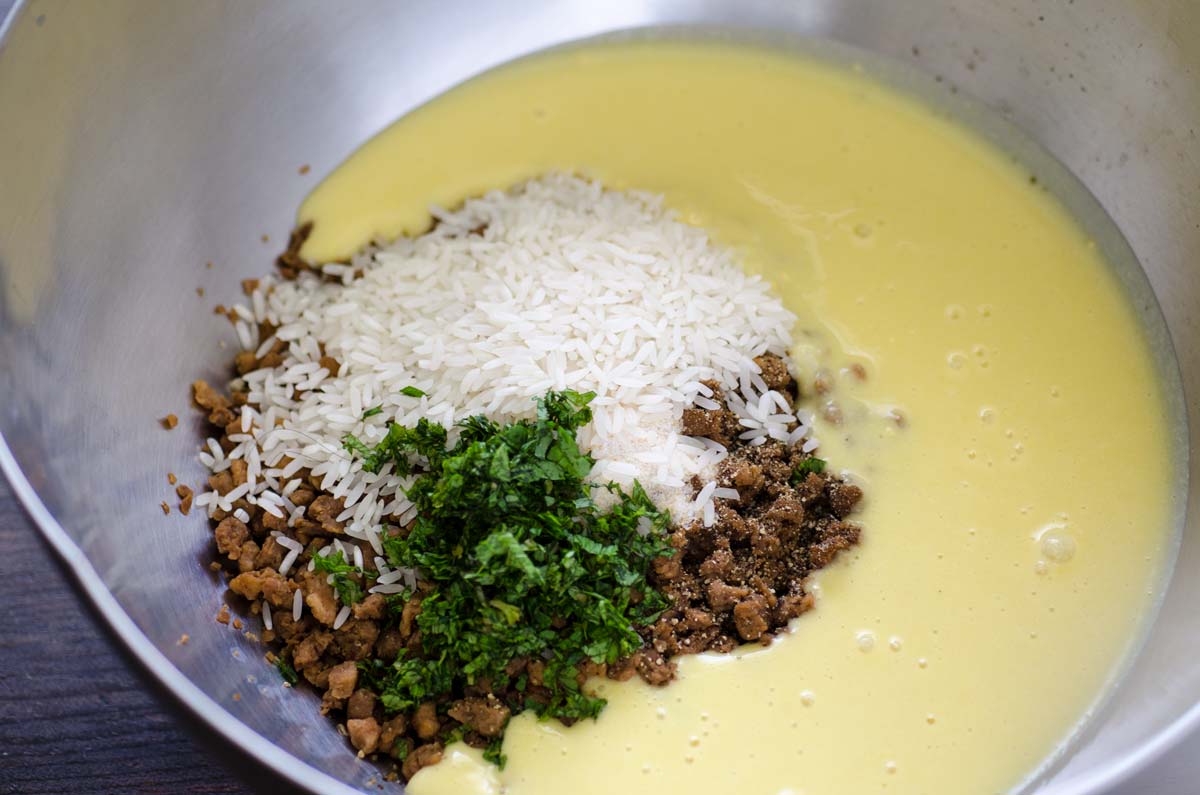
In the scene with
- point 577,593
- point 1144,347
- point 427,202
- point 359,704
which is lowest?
point 359,704

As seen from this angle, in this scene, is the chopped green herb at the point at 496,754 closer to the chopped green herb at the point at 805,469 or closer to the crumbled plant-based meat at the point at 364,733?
the crumbled plant-based meat at the point at 364,733

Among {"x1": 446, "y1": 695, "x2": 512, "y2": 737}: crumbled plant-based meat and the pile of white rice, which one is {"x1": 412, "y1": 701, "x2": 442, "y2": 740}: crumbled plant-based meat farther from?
the pile of white rice

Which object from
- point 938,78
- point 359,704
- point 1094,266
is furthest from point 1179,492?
point 359,704

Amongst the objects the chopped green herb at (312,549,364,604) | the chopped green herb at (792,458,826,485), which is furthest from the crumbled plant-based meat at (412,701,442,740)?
the chopped green herb at (792,458,826,485)

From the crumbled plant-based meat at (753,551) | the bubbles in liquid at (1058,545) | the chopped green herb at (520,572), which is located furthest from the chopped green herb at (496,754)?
the bubbles in liquid at (1058,545)

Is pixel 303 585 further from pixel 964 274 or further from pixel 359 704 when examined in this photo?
pixel 964 274

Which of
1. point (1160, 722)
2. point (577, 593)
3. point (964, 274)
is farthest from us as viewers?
point (964, 274)
